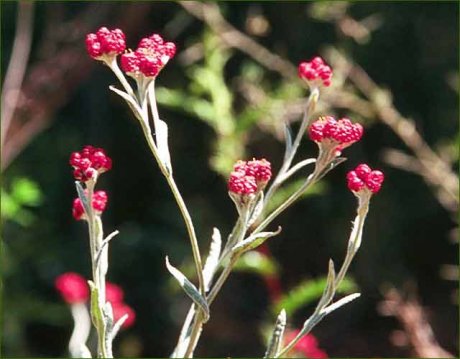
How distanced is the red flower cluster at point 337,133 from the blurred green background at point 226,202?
6.46 ft

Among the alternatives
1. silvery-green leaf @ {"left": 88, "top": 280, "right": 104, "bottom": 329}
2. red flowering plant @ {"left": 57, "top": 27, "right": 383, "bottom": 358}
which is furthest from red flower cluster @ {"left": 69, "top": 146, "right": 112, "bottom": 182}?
silvery-green leaf @ {"left": 88, "top": 280, "right": 104, "bottom": 329}

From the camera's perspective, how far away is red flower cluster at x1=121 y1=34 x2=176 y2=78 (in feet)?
2.69

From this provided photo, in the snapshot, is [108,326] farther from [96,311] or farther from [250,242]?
[250,242]

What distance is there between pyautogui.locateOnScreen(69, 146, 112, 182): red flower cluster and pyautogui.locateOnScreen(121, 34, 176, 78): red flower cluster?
0.27ft

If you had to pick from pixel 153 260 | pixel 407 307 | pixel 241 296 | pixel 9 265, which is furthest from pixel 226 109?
pixel 241 296

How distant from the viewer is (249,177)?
81 centimetres

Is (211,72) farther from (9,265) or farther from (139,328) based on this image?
(139,328)

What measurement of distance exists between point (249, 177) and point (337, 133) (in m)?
0.09

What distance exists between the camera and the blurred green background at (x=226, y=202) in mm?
3117

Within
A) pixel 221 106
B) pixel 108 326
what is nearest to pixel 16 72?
pixel 221 106

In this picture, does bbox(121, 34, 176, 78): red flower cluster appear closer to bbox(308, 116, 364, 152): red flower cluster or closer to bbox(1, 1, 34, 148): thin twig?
bbox(308, 116, 364, 152): red flower cluster

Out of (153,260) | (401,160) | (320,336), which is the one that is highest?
(401,160)

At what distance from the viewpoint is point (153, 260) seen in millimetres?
3424

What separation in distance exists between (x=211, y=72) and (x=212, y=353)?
1.65 metres
